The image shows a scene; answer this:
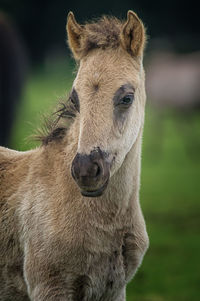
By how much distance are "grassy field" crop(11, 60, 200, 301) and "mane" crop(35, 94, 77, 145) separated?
145 mm

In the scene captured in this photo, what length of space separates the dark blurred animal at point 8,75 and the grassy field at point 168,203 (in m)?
0.53

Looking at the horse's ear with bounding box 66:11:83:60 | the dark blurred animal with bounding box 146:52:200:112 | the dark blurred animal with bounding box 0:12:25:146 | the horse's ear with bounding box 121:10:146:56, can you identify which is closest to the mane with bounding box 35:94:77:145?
the horse's ear with bounding box 66:11:83:60

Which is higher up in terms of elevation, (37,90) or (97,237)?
(37,90)

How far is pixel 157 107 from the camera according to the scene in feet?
60.3

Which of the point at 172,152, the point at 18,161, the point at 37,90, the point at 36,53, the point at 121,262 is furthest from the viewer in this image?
the point at 36,53

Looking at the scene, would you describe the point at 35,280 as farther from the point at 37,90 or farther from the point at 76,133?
the point at 37,90

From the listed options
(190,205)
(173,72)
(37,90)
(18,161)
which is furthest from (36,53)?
(18,161)

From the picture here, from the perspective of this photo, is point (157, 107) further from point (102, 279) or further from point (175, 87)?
point (102, 279)

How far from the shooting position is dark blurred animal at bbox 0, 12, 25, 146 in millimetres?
12414

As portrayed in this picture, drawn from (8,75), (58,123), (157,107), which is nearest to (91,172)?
(58,123)

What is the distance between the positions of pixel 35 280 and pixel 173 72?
1562 centimetres

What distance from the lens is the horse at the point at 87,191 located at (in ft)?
12.7

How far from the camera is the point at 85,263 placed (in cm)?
400

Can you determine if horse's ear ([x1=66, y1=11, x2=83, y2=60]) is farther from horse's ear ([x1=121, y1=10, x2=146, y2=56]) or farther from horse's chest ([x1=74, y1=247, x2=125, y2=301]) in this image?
horse's chest ([x1=74, y1=247, x2=125, y2=301])
